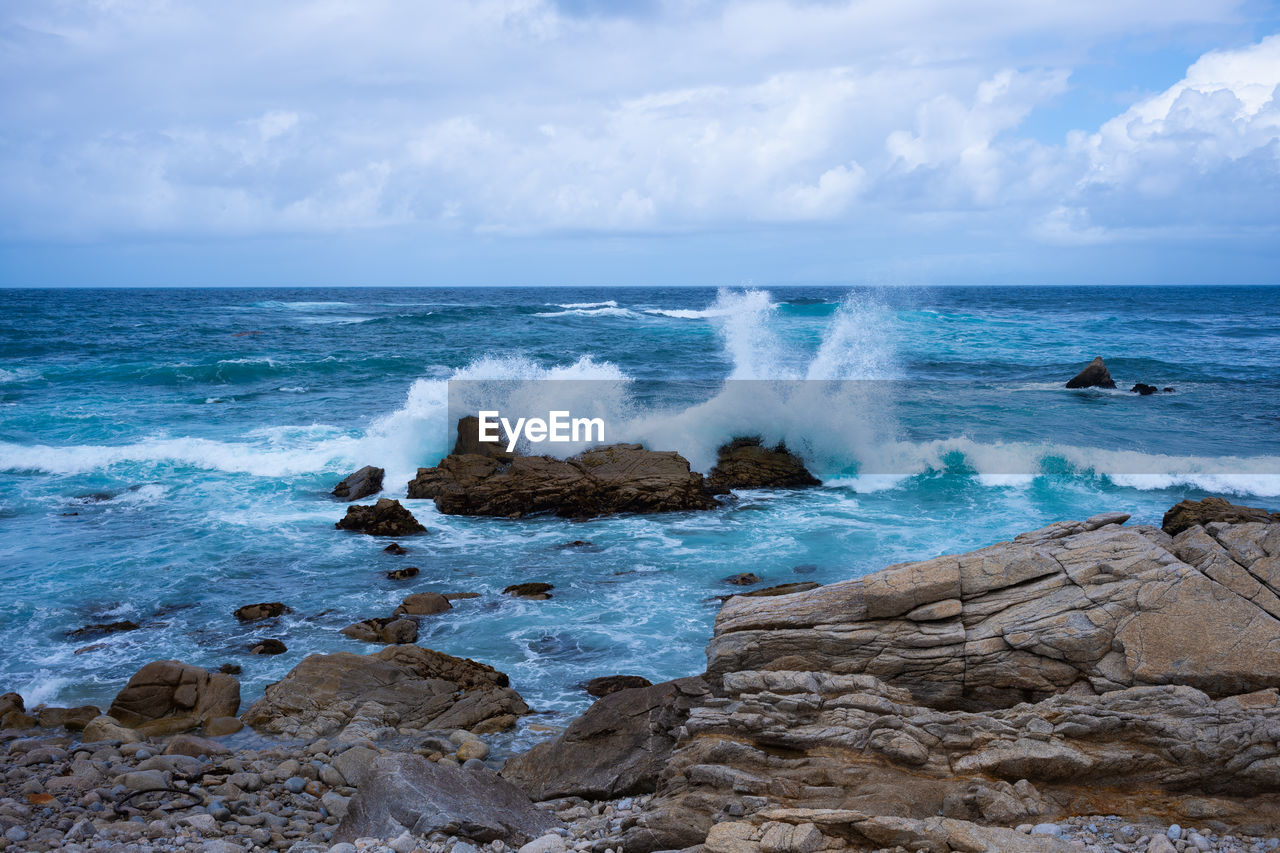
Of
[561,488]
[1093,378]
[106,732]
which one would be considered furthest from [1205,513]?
[1093,378]

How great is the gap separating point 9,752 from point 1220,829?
30.6 feet

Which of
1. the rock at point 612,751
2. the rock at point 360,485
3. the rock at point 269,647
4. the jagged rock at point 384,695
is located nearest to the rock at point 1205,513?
the rock at point 612,751

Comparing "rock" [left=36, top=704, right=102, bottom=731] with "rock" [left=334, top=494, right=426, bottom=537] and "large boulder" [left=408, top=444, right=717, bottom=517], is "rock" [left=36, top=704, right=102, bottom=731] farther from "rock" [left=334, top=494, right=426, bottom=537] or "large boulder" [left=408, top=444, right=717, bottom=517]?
"large boulder" [left=408, top=444, right=717, bottom=517]

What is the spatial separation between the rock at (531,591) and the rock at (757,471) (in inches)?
244

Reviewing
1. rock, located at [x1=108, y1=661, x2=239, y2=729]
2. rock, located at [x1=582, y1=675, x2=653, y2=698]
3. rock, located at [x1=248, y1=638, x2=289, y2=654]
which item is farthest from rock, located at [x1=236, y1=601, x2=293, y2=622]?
rock, located at [x1=582, y1=675, x2=653, y2=698]

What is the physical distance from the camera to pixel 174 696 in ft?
28.4

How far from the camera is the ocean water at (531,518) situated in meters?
10.8

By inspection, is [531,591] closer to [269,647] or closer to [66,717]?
[269,647]

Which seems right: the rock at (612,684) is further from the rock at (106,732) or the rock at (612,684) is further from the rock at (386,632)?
the rock at (106,732)

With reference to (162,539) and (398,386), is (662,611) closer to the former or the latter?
(162,539)

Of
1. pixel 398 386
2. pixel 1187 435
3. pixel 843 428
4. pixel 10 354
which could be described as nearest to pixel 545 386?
pixel 843 428

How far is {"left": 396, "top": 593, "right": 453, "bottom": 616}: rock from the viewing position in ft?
37.1

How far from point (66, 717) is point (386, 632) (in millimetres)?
3382

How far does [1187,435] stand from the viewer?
22.5m
